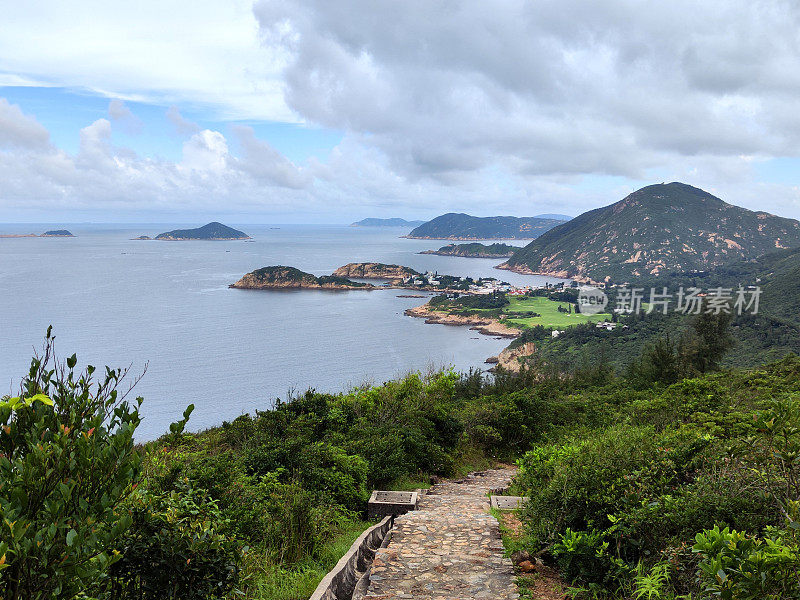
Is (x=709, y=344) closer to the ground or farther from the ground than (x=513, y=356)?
farther from the ground

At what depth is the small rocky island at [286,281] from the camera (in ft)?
332

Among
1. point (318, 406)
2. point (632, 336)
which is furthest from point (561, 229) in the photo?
point (318, 406)

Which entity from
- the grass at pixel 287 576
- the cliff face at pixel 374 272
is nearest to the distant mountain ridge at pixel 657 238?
the cliff face at pixel 374 272

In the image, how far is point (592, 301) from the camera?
320 feet

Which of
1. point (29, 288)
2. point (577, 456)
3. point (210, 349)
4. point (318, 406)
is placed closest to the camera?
point (577, 456)

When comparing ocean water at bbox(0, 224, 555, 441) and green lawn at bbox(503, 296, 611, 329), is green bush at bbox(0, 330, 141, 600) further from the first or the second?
green lawn at bbox(503, 296, 611, 329)

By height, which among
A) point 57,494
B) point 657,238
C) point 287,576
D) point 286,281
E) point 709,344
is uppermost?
point 657,238

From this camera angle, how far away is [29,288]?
283ft

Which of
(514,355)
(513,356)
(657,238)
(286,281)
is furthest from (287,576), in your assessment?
(657,238)

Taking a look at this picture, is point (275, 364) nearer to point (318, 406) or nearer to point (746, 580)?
point (318, 406)

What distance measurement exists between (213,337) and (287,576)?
5883 centimetres

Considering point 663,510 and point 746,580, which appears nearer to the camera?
point 746,580

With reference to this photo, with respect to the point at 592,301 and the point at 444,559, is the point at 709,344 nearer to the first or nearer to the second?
the point at 444,559

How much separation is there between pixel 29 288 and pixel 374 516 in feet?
338
